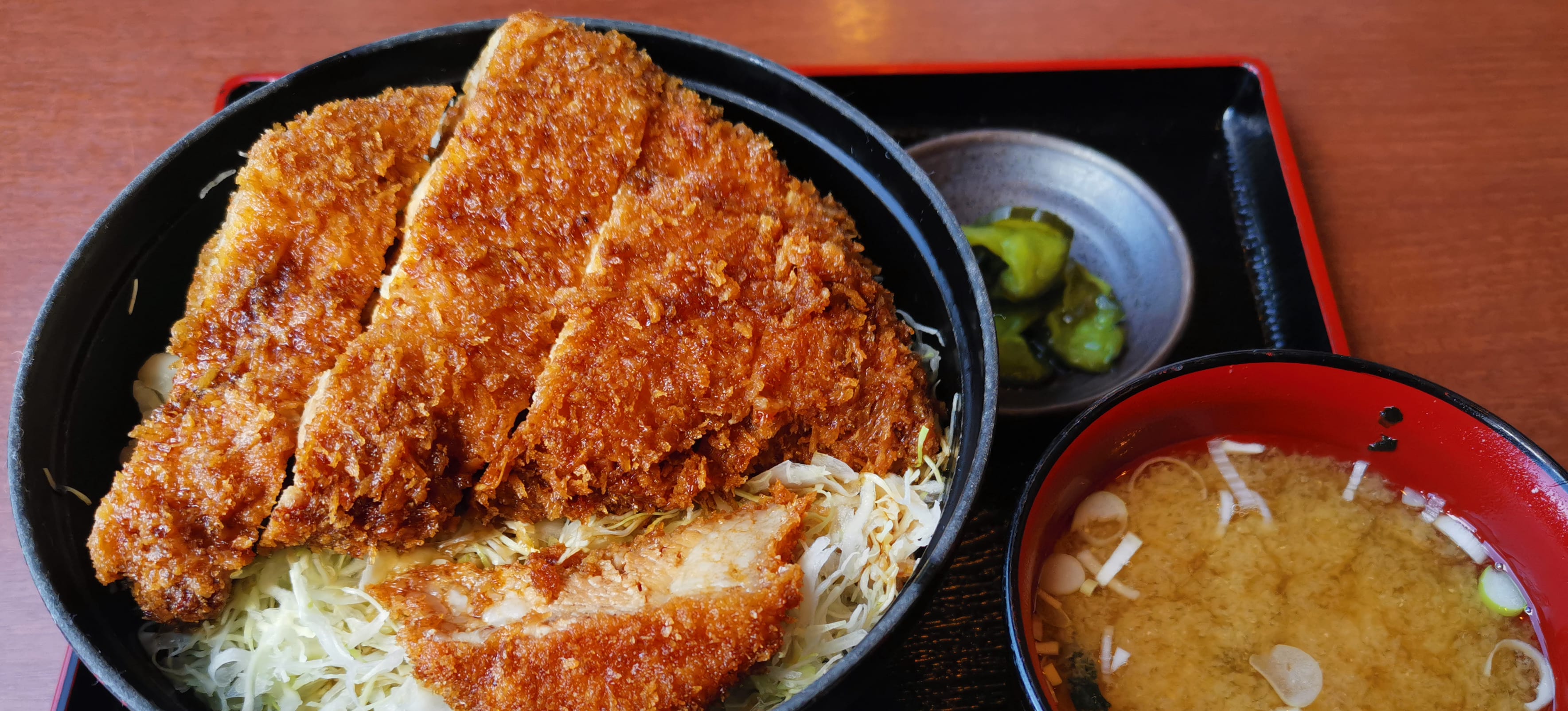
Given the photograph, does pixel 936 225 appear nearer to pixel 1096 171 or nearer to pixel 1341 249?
pixel 1096 171

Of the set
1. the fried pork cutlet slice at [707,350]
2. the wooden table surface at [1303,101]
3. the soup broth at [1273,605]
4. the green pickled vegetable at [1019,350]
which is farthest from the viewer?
the wooden table surface at [1303,101]

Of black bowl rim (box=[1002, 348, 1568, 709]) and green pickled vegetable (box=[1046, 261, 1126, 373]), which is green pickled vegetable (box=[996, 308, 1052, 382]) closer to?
green pickled vegetable (box=[1046, 261, 1126, 373])

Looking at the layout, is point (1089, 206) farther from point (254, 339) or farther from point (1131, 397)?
point (254, 339)

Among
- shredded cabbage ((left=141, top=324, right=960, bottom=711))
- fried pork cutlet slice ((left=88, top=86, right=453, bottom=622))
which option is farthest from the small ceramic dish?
fried pork cutlet slice ((left=88, top=86, right=453, bottom=622))

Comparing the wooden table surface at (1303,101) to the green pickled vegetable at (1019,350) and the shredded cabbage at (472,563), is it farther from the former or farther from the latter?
the shredded cabbage at (472,563)

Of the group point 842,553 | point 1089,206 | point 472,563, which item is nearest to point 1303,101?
point 1089,206

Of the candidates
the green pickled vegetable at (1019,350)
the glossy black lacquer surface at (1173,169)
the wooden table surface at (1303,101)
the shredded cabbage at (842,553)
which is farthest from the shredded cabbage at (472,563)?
the wooden table surface at (1303,101)
